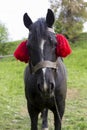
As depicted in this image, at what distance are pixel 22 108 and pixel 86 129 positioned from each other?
2.27 meters

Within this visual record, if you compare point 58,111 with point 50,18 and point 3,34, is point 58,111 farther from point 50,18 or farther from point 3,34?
point 3,34

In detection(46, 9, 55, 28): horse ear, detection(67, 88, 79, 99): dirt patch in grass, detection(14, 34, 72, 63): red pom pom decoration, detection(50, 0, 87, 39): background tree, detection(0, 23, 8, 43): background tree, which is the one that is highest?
detection(46, 9, 55, 28): horse ear

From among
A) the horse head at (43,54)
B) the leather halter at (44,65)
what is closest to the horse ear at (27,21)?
the horse head at (43,54)

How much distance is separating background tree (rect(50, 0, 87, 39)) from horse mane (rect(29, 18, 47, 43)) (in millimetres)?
36449

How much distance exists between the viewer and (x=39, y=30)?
3.93 meters

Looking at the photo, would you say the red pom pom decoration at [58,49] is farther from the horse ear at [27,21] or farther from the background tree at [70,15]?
the background tree at [70,15]

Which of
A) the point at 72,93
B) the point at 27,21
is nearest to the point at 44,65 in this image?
the point at 27,21

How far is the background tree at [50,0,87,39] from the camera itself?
41031 millimetres

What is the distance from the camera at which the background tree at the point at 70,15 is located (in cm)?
4103

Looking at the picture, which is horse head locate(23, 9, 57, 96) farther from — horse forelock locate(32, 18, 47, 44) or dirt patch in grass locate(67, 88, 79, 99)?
dirt patch in grass locate(67, 88, 79, 99)

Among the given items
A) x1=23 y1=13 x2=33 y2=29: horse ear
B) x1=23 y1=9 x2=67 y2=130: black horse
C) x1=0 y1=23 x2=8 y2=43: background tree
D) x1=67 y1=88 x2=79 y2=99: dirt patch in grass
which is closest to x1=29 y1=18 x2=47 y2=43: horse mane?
x1=23 y1=9 x2=67 y2=130: black horse

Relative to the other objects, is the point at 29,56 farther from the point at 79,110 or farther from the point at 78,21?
the point at 78,21

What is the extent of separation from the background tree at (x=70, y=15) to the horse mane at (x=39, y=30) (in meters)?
36.4

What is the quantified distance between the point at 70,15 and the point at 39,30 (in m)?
38.7
